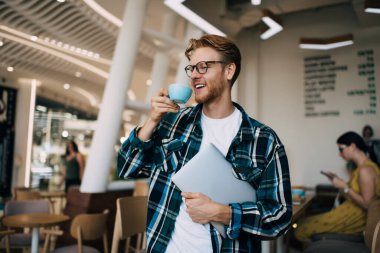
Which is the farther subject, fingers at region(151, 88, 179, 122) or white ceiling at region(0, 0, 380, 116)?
white ceiling at region(0, 0, 380, 116)

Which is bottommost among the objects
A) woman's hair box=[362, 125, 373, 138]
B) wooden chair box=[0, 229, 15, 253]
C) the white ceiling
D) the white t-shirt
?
wooden chair box=[0, 229, 15, 253]

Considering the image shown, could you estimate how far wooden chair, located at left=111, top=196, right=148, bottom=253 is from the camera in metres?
2.27

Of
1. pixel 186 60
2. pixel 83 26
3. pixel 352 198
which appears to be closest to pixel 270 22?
pixel 186 60

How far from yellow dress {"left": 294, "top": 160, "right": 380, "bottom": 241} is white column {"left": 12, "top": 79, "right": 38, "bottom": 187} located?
24.3 ft

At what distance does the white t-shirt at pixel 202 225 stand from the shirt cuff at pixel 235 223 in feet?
0.30

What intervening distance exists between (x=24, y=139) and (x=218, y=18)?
6029mm

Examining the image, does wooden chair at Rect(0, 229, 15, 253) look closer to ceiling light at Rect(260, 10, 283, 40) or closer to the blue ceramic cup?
the blue ceramic cup

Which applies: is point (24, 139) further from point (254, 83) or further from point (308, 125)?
point (308, 125)

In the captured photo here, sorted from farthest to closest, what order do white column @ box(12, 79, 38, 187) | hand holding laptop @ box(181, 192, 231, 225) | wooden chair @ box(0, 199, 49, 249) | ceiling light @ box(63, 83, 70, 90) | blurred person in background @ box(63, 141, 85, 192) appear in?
ceiling light @ box(63, 83, 70, 90)
white column @ box(12, 79, 38, 187)
blurred person in background @ box(63, 141, 85, 192)
wooden chair @ box(0, 199, 49, 249)
hand holding laptop @ box(181, 192, 231, 225)

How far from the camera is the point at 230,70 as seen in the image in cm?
135

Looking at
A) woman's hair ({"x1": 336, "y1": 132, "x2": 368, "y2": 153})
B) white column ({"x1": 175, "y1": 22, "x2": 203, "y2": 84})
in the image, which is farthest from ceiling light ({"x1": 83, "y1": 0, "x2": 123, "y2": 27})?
woman's hair ({"x1": 336, "y1": 132, "x2": 368, "y2": 153})

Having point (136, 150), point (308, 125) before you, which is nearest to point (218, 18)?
point (308, 125)

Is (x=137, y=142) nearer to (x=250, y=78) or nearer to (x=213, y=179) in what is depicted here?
(x=213, y=179)

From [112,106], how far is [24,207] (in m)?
1.33
